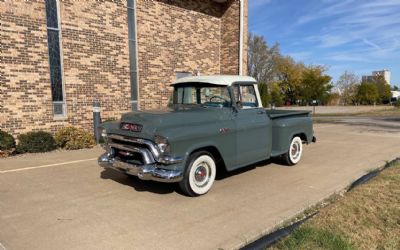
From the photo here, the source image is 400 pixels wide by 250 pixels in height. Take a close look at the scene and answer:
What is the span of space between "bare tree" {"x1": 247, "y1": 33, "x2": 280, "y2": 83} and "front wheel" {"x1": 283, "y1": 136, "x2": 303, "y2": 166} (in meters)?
49.0

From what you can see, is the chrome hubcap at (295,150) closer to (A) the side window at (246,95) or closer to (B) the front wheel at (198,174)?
(A) the side window at (246,95)

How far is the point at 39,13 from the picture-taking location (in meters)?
8.80

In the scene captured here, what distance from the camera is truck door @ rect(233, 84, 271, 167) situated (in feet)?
17.6

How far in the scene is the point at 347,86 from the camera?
62500 millimetres

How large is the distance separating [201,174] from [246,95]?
6.25ft

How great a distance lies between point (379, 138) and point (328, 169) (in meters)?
6.06

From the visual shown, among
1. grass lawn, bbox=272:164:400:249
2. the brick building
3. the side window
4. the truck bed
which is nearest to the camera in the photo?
grass lawn, bbox=272:164:400:249

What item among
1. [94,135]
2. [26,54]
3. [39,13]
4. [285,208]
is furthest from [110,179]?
[39,13]

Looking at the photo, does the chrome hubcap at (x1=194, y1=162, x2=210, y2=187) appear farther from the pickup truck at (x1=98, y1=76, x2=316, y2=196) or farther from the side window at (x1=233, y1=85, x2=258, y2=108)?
the side window at (x1=233, y1=85, x2=258, y2=108)

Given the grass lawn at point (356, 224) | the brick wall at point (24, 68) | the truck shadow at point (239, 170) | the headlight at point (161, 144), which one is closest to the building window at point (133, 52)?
the brick wall at point (24, 68)

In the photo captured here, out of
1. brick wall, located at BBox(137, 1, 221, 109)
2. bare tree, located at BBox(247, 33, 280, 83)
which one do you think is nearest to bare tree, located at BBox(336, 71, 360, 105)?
bare tree, located at BBox(247, 33, 280, 83)

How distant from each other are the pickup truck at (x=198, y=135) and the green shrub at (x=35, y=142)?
403 cm

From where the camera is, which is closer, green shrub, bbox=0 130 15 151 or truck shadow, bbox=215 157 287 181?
truck shadow, bbox=215 157 287 181

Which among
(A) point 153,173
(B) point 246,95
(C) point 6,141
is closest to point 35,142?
(C) point 6,141
